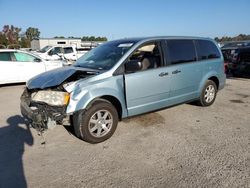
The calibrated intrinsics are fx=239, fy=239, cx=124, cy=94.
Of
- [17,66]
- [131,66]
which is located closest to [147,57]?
[131,66]

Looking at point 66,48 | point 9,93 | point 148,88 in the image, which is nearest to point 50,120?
point 148,88

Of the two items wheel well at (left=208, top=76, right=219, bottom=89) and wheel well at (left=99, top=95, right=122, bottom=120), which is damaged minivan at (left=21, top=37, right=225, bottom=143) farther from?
wheel well at (left=208, top=76, right=219, bottom=89)

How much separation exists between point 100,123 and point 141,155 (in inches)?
37.4

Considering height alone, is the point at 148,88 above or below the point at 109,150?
above

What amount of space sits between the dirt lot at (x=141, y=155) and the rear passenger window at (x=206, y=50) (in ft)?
4.85

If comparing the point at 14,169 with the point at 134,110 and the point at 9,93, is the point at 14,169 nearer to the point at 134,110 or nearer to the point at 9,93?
the point at 134,110

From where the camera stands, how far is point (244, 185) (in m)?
2.89

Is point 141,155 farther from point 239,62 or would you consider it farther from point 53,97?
point 239,62

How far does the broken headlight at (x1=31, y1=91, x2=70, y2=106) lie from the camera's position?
12.5ft

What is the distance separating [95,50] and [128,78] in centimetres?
149

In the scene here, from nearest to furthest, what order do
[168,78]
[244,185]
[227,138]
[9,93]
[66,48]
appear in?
[244,185] → [227,138] → [168,78] → [9,93] → [66,48]

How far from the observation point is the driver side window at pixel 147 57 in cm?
462

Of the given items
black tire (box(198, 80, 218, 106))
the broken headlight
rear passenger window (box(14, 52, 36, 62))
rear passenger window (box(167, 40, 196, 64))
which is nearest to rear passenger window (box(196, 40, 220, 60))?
rear passenger window (box(167, 40, 196, 64))

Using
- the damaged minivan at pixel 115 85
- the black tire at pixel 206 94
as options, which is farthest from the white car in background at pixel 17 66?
the black tire at pixel 206 94
